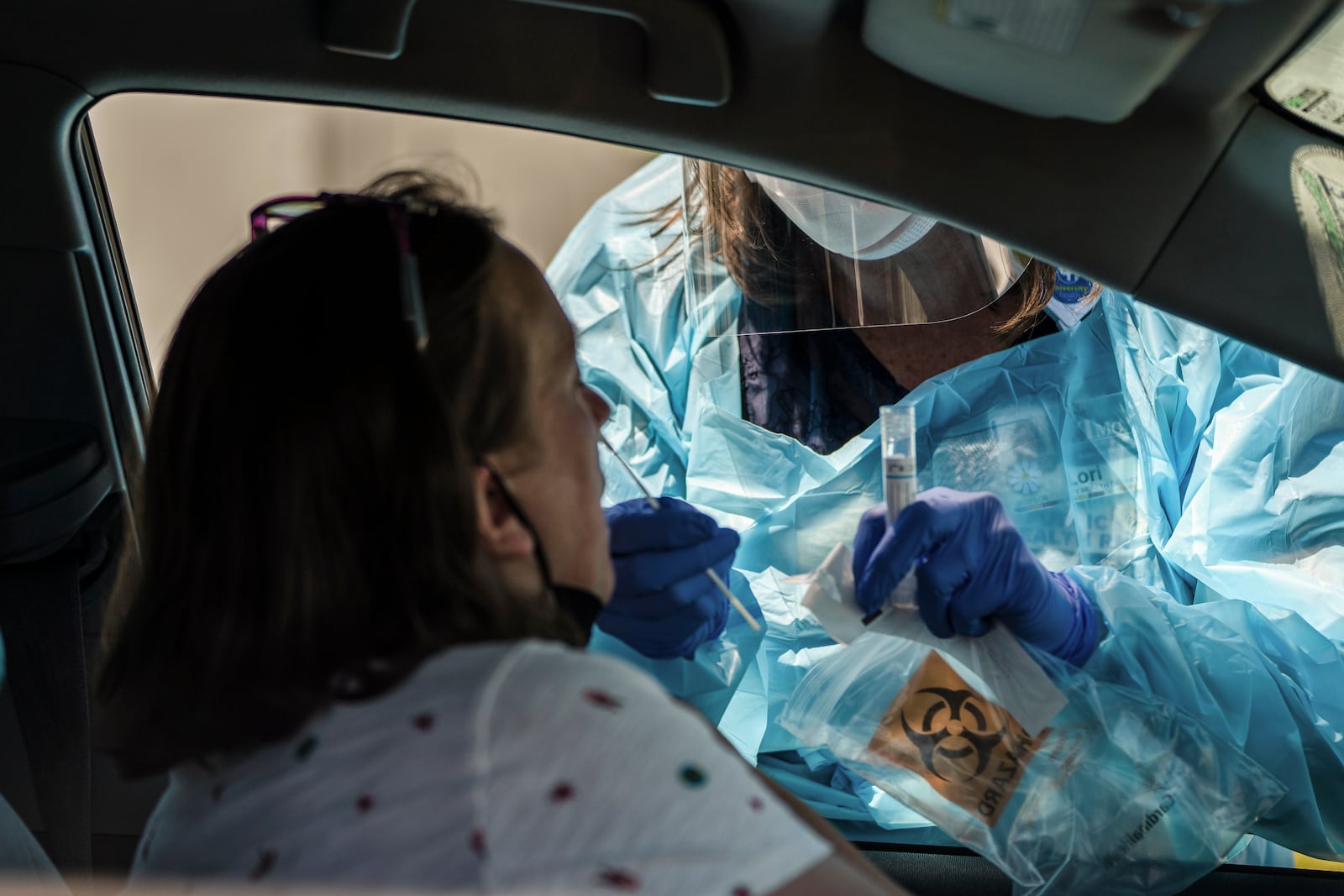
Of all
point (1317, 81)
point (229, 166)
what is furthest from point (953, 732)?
point (229, 166)

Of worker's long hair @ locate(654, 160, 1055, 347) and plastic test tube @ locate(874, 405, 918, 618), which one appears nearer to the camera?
plastic test tube @ locate(874, 405, 918, 618)

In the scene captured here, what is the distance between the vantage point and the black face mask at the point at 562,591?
812 millimetres

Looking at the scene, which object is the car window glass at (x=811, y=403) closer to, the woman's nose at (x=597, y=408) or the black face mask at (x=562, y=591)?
the woman's nose at (x=597, y=408)

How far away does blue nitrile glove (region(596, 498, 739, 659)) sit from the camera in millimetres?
1260

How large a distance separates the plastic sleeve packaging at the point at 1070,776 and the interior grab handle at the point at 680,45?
2.30ft

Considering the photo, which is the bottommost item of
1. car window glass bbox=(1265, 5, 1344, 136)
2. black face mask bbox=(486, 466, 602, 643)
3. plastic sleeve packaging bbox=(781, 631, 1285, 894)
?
plastic sleeve packaging bbox=(781, 631, 1285, 894)

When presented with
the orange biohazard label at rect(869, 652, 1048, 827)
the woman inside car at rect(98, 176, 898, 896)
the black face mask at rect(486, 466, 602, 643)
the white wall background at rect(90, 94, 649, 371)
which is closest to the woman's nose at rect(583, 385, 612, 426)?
the woman inside car at rect(98, 176, 898, 896)

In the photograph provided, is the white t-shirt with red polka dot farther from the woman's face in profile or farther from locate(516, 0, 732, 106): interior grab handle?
locate(516, 0, 732, 106): interior grab handle

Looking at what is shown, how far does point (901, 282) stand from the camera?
133 centimetres

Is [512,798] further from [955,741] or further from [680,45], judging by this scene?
[955,741]

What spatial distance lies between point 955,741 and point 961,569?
0.20 meters

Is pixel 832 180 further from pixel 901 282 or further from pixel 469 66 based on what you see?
pixel 901 282

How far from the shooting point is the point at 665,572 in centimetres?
126

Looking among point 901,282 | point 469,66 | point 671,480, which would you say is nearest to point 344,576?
point 469,66
